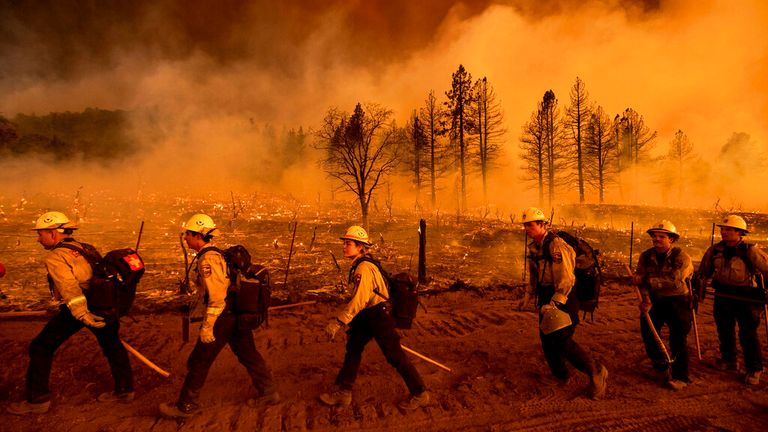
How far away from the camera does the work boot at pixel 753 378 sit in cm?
480

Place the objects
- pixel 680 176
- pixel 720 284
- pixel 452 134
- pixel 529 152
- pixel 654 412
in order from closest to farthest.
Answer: pixel 654 412 < pixel 720 284 < pixel 452 134 < pixel 529 152 < pixel 680 176

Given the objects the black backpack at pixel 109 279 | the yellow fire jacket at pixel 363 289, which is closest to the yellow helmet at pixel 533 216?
the yellow fire jacket at pixel 363 289

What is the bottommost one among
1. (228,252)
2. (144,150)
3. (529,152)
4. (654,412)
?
(654,412)

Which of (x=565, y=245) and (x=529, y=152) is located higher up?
(x=529, y=152)

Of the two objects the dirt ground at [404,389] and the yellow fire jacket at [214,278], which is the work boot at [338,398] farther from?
the yellow fire jacket at [214,278]

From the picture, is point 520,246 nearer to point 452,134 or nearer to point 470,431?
point 470,431

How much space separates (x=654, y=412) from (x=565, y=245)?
6.50 ft

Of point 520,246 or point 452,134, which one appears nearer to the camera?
point 520,246

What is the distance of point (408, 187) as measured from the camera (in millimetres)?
37469

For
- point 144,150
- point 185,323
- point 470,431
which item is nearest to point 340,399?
point 470,431

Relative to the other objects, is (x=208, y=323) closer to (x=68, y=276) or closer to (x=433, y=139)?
(x=68, y=276)

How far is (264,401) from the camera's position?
4.28 metres

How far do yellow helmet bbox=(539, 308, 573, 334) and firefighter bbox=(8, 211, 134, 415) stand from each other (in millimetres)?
4618

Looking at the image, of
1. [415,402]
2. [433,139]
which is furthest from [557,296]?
[433,139]
